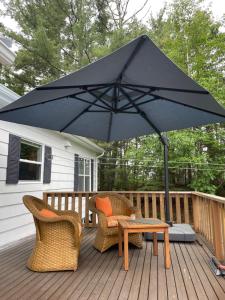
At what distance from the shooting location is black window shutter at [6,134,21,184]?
15.4ft

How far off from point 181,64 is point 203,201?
6954 millimetres

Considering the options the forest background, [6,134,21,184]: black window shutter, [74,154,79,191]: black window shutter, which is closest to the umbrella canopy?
[6,134,21,184]: black window shutter

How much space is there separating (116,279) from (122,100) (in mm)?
2415

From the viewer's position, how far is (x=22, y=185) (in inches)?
208

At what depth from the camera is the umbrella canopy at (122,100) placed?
92.8 inches

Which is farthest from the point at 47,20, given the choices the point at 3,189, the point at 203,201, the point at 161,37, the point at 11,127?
the point at 203,201

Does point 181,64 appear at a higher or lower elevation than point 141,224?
higher

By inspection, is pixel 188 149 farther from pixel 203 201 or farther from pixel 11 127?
pixel 11 127

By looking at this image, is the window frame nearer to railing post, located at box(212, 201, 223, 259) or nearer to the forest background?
railing post, located at box(212, 201, 223, 259)

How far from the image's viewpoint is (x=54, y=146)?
22.7 ft

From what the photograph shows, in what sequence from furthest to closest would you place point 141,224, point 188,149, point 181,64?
point 181,64 < point 188,149 < point 141,224

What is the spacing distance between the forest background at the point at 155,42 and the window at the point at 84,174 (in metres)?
1.70

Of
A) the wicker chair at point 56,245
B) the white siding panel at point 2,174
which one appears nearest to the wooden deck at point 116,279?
the wicker chair at point 56,245

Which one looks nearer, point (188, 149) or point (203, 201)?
point (203, 201)
